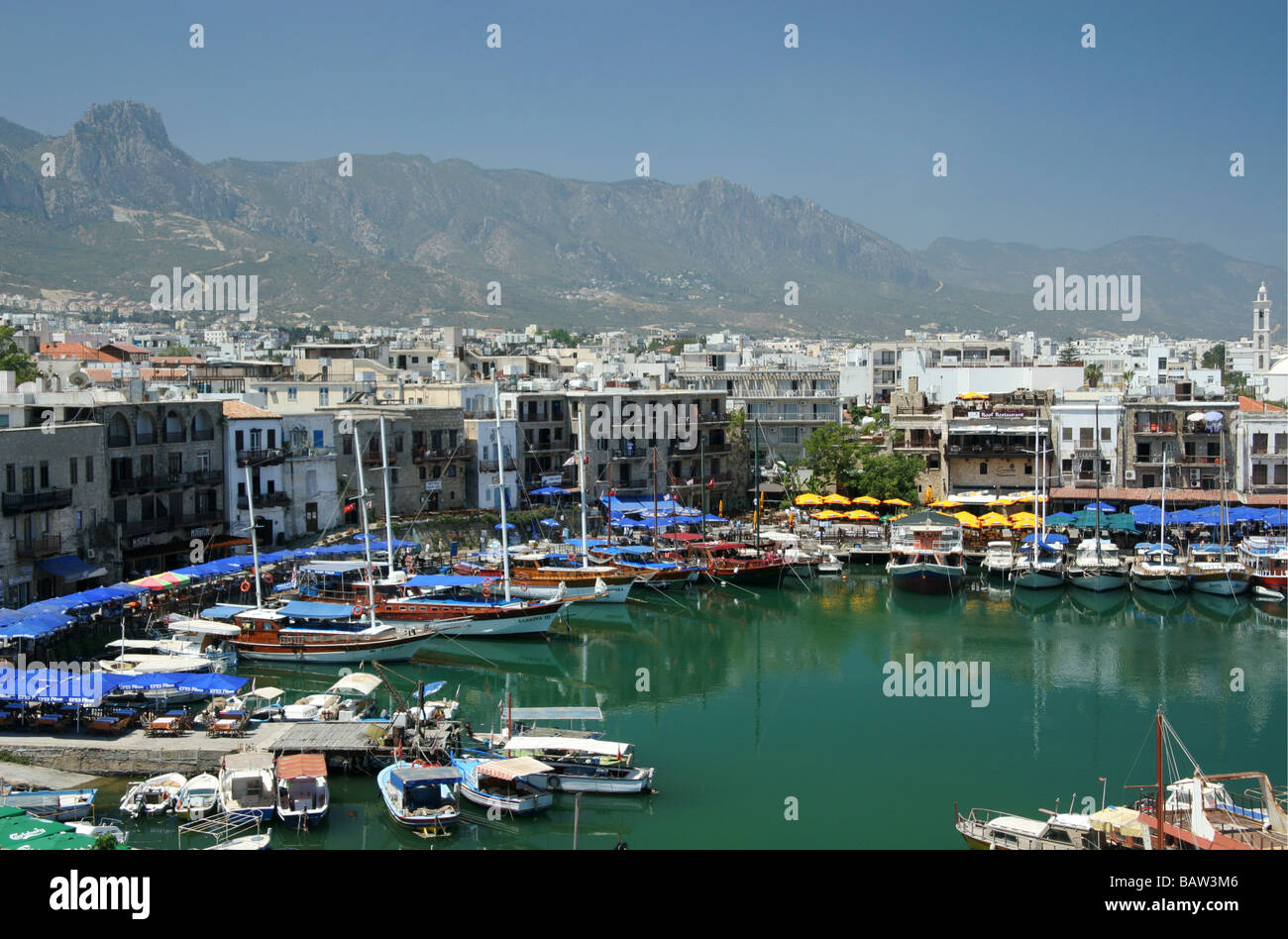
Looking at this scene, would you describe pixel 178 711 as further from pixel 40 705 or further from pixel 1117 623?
pixel 1117 623

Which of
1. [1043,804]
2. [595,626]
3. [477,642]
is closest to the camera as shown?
[1043,804]

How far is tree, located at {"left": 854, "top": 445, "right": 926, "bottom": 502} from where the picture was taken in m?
57.2

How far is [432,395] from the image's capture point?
A: 2186 inches

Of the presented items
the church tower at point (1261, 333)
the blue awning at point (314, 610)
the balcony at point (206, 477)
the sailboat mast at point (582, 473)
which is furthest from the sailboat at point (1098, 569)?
the church tower at point (1261, 333)

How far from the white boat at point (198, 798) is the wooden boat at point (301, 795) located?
3.62 feet

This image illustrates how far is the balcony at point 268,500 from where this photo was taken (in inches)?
1730

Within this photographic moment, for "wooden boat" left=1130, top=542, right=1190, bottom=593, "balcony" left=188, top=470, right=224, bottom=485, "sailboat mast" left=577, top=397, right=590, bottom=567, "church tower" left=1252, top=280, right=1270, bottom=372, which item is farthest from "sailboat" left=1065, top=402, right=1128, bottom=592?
"church tower" left=1252, top=280, right=1270, bottom=372

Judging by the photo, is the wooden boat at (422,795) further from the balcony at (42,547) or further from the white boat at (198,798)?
the balcony at (42,547)

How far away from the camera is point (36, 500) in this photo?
113ft
